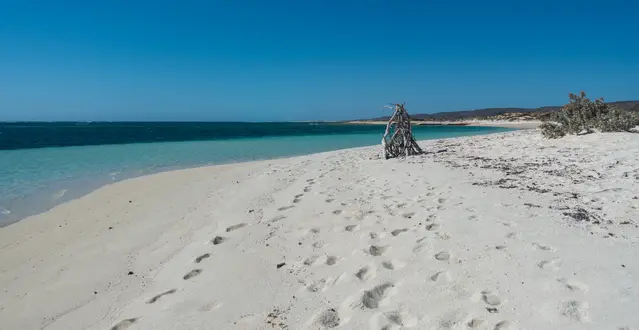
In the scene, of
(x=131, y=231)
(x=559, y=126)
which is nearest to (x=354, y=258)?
(x=131, y=231)

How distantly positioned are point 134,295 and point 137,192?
18.9 feet

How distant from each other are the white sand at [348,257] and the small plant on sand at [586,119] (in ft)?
18.3

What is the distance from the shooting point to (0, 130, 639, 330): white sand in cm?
279

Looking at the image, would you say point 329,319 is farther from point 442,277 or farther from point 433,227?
point 433,227

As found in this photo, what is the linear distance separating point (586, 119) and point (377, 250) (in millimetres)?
12284

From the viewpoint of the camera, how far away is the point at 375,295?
3.03 metres

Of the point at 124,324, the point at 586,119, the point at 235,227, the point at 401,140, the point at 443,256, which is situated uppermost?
the point at 586,119

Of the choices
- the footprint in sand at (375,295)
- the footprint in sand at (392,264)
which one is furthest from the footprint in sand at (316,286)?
the footprint in sand at (392,264)

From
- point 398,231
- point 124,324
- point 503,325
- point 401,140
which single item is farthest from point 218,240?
point 401,140

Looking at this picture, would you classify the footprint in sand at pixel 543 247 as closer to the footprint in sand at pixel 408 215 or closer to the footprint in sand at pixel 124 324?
the footprint in sand at pixel 408 215

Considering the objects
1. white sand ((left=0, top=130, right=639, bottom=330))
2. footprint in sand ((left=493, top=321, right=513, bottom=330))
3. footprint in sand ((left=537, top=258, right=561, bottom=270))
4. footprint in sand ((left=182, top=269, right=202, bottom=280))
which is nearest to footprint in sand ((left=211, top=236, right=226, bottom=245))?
white sand ((left=0, top=130, right=639, bottom=330))

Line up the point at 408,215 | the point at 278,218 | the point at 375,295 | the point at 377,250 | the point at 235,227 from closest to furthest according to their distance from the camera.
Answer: the point at 375,295
the point at 377,250
the point at 408,215
the point at 235,227
the point at 278,218

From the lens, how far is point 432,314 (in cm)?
269

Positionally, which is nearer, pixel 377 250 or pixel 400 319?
pixel 400 319
